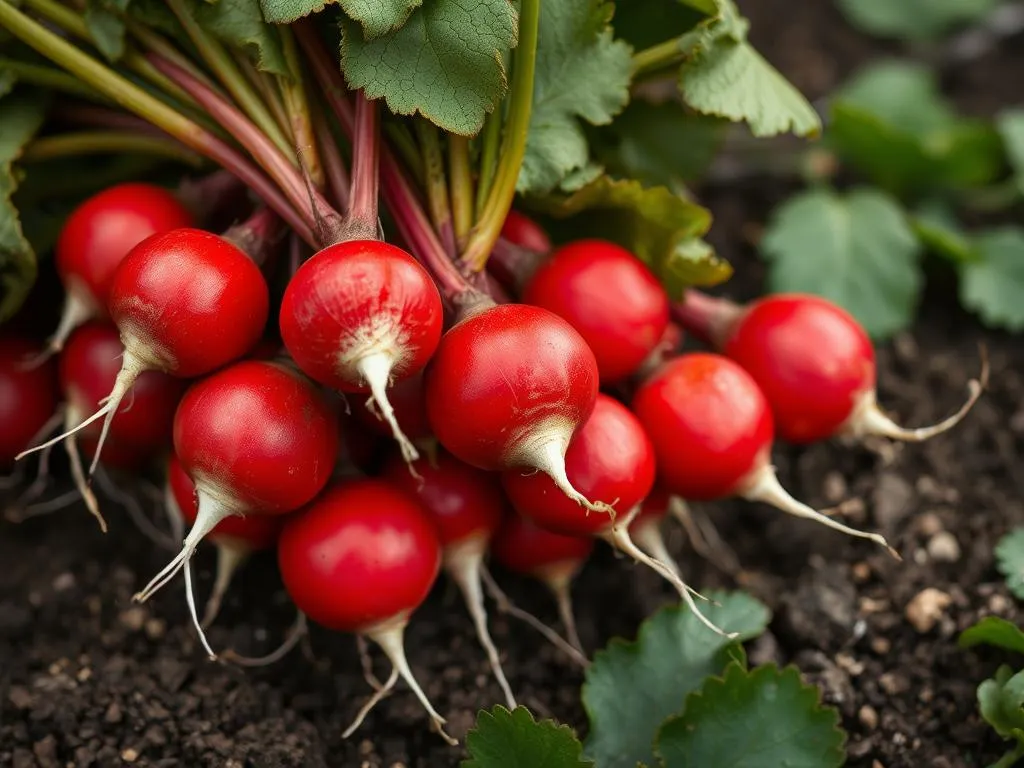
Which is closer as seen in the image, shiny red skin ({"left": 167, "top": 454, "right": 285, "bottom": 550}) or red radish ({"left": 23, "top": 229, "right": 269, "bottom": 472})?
red radish ({"left": 23, "top": 229, "right": 269, "bottom": 472})

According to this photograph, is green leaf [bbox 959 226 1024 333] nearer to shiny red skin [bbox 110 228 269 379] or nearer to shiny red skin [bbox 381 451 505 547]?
shiny red skin [bbox 381 451 505 547]

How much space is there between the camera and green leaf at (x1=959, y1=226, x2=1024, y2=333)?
109 inches

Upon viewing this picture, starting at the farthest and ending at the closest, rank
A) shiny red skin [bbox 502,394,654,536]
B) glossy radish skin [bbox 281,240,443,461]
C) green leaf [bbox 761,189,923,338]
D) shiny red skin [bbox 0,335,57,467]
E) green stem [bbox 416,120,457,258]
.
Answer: green leaf [bbox 761,189,923,338], shiny red skin [bbox 0,335,57,467], green stem [bbox 416,120,457,258], shiny red skin [bbox 502,394,654,536], glossy radish skin [bbox 281,240,443,461]

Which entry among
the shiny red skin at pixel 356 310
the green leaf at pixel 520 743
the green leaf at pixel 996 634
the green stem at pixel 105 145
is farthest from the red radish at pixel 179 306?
the green leaf at pixel 996 634

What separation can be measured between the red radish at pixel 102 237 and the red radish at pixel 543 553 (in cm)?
88

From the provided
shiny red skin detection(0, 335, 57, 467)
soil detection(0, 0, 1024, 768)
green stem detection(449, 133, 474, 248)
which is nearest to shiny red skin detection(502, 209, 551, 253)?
green stem detection(449, 133, 474, 248)

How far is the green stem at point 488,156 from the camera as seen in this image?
196 cm

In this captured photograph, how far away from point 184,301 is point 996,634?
1562mm

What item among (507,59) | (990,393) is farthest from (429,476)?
(990,393)

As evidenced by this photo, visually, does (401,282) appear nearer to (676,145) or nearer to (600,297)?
(600,297)

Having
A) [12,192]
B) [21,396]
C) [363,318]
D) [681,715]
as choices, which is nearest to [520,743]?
[681,715]

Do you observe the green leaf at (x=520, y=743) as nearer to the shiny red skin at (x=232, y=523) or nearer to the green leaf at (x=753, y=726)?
the green leaf at (x=753, y=726)

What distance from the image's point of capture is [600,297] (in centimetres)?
199

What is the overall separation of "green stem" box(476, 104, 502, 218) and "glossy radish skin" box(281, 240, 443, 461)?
317mm
